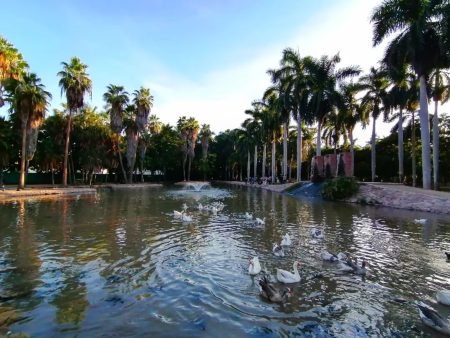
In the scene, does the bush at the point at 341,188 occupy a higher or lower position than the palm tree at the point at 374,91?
lower

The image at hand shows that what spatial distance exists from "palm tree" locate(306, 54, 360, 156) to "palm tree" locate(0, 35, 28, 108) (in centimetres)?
3320

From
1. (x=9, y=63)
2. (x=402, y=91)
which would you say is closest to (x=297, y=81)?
(x=402, y=91)

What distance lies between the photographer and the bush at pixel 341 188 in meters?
33.0

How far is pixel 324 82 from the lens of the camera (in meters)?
46.6

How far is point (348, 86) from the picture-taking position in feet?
160

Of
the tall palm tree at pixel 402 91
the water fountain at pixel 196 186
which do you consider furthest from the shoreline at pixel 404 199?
the water fountain at pixel 196 186

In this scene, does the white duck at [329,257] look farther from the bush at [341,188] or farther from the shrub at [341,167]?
the shrub at [341,167]

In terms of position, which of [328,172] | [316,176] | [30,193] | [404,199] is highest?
[328,172]

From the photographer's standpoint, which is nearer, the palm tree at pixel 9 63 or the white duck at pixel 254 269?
the white duck at pixel 254 269

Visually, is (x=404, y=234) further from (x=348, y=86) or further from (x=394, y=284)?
(x=348, y=86)

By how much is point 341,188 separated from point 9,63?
31.3 meters

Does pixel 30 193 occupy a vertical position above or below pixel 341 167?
below

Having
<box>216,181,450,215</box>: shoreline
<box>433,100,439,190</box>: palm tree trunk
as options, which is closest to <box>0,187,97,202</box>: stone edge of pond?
<box>216,181,450,215</box>: shoreline

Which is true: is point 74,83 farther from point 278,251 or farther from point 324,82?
point 278,251
